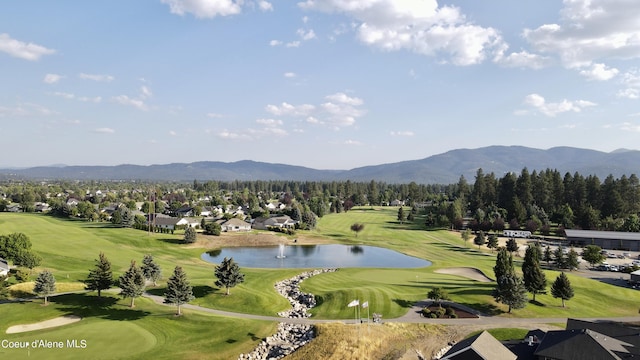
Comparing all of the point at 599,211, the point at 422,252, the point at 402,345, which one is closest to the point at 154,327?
the point at 402,345

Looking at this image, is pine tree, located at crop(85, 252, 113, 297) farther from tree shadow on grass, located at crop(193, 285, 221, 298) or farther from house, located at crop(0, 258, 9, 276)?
house, located at crop(0, 258, 9, 276)

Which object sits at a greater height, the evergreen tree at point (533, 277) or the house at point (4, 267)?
the evergreen tree at point (533, 277)

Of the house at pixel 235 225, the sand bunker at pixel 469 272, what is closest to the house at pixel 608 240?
the sand bunker at pixel 469 272

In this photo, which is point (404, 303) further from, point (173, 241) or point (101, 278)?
point (173, 241)

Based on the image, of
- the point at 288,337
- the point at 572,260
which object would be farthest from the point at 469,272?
the point at 288,337

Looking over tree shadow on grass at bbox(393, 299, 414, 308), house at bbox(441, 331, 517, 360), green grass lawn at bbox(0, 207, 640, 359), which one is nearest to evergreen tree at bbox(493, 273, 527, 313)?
green grass lawn at bbox(0, 207, 640, 359)

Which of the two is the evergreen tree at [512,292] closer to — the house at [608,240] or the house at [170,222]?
the house at [608,240]

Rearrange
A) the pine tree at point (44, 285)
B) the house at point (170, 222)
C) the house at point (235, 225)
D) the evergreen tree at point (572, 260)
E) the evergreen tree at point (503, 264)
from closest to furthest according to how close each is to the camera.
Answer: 1. the pine tree at point (44, 285)
2. the evergreen tree at point (503, 264)
3. the evergreen tree at point (572, 260)
4. the house at point (170, 222)
5. the house at point (235, 225)
